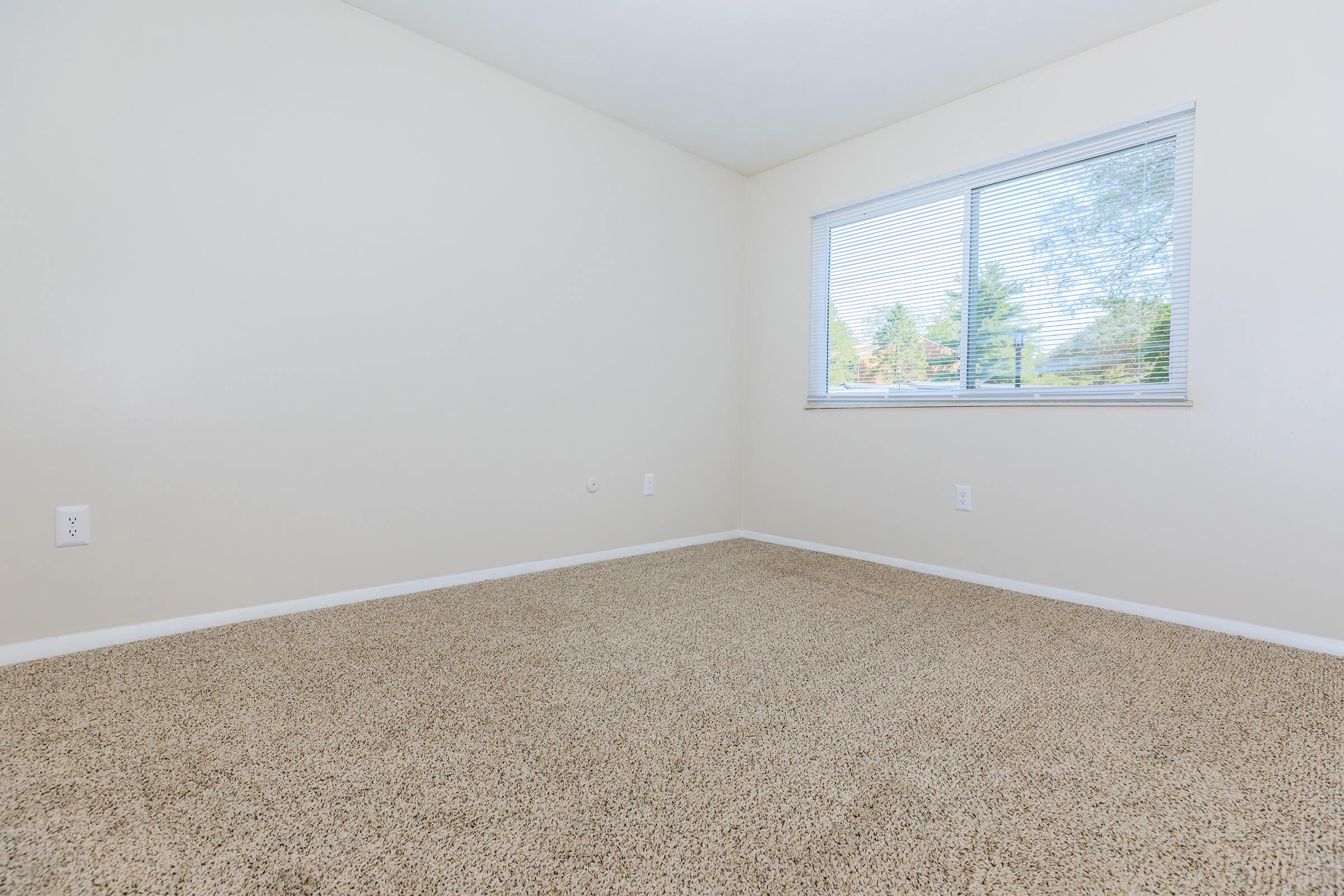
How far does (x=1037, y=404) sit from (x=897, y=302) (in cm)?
84

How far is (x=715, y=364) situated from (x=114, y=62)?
8.60 ft

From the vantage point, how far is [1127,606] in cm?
225

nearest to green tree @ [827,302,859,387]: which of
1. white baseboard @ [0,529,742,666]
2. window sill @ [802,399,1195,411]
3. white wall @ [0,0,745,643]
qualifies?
window sill @ [802,399,1195,411]

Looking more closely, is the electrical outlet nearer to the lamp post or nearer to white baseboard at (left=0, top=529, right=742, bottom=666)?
white baseboard at (left=0, top=529, right=742, bottom=666)

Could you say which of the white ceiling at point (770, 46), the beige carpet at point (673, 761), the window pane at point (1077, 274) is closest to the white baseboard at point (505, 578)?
the beige carpet at point (673, 761)

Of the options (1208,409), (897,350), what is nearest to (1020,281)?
(897,350)

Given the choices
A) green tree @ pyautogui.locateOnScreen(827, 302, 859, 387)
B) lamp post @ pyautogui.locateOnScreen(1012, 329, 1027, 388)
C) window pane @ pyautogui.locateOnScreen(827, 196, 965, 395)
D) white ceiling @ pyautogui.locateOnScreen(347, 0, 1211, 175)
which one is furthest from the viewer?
green tree @ pyautogui.locateOnScreen(827, 302, 859, 387)

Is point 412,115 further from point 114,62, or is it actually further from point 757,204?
point 757,204

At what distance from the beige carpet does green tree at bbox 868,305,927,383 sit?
53.9 inches

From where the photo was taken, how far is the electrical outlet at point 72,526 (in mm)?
1719

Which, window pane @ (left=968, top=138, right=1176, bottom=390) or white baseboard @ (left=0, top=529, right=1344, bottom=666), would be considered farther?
window pane @ (left=968, top=138, right=1176, bottom=390)

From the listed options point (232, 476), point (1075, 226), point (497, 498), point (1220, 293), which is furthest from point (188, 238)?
point (1220, 293)

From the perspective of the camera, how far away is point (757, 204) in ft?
11.7

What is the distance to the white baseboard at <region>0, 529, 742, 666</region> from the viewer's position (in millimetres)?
1702
